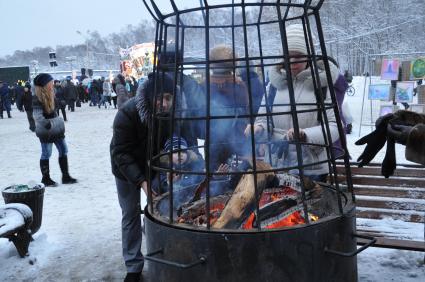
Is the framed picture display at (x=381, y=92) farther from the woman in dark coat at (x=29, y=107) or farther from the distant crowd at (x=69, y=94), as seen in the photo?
the woman in dark coat at (x=29, y=107)

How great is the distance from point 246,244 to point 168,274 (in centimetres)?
45

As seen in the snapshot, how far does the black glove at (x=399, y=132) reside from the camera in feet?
7.03

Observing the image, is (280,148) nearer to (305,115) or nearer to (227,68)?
(305,115)

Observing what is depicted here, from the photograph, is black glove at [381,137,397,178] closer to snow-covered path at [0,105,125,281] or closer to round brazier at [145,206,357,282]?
round brazier at [145,206,357,282]

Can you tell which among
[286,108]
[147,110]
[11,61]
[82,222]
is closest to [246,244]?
[147,110]

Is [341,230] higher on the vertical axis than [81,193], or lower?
higher

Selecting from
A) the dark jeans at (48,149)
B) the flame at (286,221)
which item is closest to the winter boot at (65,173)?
the dark jeans at (48,149)

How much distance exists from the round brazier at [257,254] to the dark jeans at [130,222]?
3.92 ft

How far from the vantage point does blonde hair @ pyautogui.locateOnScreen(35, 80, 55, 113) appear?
6.40 metres

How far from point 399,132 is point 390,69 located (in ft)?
26.4

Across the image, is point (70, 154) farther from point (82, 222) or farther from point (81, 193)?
point (82, 222)

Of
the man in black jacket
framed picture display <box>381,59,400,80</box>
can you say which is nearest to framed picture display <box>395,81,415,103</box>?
framed picture display <box>381,59,400,80</box>

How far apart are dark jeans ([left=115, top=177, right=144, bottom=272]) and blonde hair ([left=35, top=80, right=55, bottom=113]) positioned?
12.7 feet

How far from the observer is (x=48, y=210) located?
17.5ft
